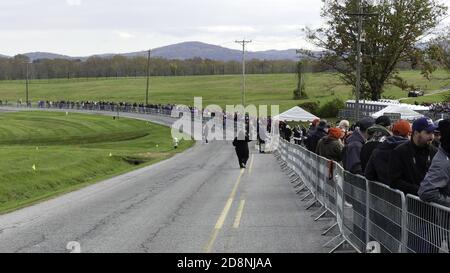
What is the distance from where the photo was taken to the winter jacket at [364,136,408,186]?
7970 mm

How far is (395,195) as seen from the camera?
7.21 metres

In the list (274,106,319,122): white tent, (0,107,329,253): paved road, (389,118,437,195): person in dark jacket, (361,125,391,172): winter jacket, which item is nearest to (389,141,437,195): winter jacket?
(389,118,437,195): person in dark jacket

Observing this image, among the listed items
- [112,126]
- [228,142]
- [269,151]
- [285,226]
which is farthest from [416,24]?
[285,226]

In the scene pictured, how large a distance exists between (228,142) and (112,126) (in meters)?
23.9

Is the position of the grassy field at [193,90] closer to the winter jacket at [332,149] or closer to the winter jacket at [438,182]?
the winter jacket at [332,149]

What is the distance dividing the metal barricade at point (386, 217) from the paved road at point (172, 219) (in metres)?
1.98

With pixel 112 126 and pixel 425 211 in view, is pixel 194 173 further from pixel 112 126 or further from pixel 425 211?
pixel 112 126

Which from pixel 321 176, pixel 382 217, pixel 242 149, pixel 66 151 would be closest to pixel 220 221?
pixel 321 176

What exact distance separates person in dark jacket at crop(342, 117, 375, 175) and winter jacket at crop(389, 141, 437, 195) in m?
2.41

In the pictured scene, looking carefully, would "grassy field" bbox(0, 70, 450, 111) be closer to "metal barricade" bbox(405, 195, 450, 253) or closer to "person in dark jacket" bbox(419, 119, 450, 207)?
"metal barricade" bbox(405, 195, 450, 253)

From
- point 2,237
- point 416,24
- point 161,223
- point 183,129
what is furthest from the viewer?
point 183,129

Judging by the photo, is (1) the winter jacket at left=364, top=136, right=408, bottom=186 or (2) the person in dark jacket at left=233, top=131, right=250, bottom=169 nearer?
(1) the winter jacket at left=364, top=136, right=408, bottom=186

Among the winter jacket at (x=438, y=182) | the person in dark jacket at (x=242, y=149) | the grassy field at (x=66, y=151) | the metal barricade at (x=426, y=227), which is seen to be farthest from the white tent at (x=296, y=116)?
the winter jacket at (x=438, y=182)

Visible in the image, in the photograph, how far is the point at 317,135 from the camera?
17.9 metres
